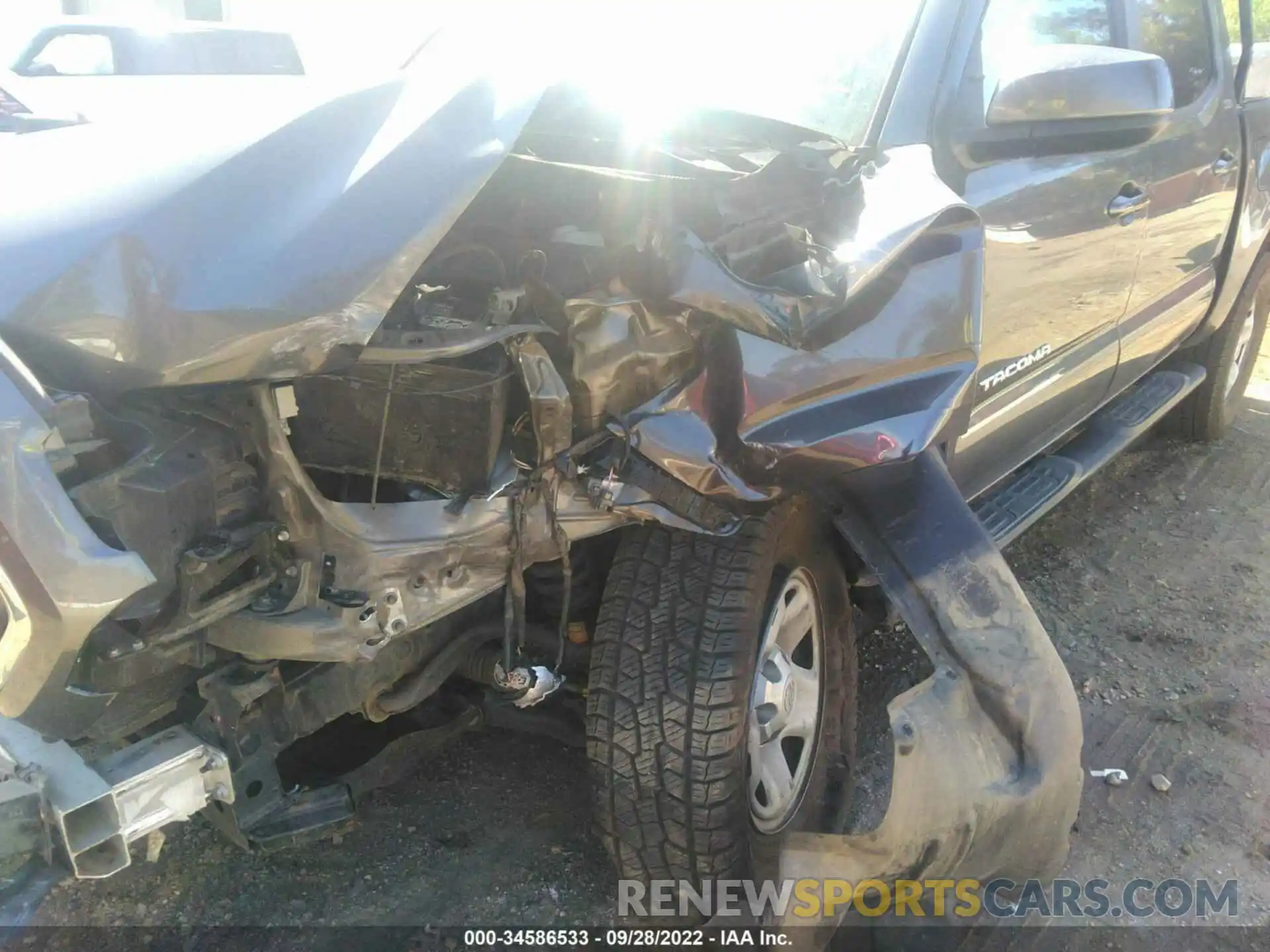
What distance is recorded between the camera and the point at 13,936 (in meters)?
1.59

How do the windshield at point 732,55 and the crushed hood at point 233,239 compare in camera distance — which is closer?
the crushed hood at point 233,239

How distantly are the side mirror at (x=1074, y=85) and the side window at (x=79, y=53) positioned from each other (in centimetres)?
351

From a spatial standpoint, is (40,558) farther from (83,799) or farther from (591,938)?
(591,938)

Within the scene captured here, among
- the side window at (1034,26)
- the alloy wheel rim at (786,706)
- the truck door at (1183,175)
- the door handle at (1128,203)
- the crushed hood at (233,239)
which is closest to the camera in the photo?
the crushed hood at (233,239)

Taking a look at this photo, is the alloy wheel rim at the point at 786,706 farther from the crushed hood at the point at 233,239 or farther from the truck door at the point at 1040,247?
the crushed hood at the point at 233,239

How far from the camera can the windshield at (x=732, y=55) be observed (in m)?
2.11

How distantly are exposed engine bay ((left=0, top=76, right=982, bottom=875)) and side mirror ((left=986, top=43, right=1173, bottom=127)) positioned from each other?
58 cm

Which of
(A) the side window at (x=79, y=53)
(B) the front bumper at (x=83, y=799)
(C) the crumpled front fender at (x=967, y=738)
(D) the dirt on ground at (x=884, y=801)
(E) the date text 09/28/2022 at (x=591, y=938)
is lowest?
(D) the dirt on ground at (x=884, y=801)

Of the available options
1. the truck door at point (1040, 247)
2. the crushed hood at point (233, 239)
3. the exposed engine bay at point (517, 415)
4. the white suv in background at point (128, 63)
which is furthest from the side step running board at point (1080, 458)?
the white suv in background at point (128, 63)

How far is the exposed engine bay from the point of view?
1.59 meters

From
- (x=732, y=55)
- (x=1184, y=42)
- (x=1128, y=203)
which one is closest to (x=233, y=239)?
(x=732, y=55)

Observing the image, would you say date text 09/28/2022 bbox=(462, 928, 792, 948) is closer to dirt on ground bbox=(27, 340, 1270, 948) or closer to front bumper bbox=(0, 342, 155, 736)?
dirt on ground bbox=(27, 340, 1270, 948)

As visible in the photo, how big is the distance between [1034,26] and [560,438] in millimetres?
2005

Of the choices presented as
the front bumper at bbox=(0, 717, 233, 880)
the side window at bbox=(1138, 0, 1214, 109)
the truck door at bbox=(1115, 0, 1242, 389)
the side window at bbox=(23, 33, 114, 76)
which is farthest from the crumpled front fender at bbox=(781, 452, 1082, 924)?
the side window at bbox=(23, 33, 114, 76)
